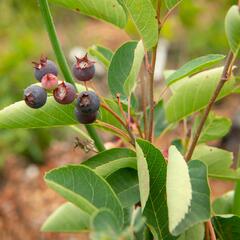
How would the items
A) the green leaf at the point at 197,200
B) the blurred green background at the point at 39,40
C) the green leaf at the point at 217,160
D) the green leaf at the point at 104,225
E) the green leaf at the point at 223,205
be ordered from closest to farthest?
the green leaf at the point at 104,225 < the green leaf at the point at 197,200 < the green leaf at the point at 217,160 < the green leaf at the point at 223,205 < the blurred green background at the point at 39,40

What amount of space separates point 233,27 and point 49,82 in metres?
0.23

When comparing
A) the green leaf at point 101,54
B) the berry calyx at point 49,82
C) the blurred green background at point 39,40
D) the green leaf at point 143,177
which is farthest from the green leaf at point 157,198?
the blurred green background at point 39,40

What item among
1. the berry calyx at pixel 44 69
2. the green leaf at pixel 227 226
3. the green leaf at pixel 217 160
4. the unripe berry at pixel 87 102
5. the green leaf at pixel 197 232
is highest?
the berry calyx at pixel 44 69

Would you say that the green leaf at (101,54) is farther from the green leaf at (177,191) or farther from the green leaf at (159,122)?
the green leaf at (177,191)

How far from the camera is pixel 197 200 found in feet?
2.26

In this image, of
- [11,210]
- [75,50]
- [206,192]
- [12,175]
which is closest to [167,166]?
[206,192]

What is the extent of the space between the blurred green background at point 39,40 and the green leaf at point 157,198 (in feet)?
6.56

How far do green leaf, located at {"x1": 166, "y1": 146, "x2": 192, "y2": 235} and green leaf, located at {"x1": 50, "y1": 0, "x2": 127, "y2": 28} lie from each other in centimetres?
26

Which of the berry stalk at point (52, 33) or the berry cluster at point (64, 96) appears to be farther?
the berry stalk at point (52, 33)

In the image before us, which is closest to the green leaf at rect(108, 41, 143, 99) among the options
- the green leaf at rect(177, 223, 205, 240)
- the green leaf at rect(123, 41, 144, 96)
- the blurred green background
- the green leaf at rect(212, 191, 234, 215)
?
the green leaf at rect(123, 41, 144, 96)

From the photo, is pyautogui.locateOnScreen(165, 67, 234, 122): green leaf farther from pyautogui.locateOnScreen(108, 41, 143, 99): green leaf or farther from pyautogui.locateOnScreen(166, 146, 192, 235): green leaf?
pyautogui.locateOnScreen(166, 146, 192, 235): green leaf

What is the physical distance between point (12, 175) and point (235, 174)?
2207 millimetres

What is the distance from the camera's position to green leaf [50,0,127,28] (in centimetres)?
83

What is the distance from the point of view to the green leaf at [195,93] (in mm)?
918
